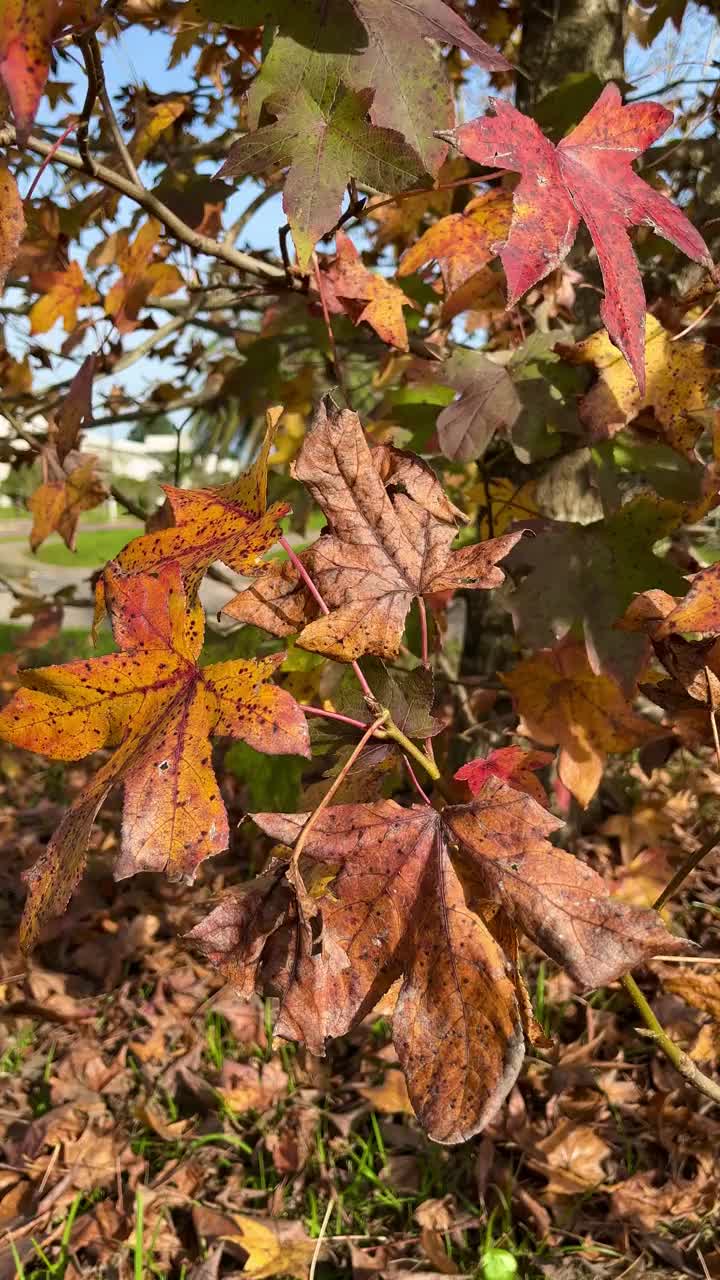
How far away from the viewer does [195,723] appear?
0.63 metres

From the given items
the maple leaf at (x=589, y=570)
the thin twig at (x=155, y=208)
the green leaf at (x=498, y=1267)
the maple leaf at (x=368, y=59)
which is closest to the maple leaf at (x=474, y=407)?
the maple leaf at (x=589, y=570)

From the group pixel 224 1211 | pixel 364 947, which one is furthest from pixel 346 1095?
pixel 364 947

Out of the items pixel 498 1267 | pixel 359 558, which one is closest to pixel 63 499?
pixel 359 558

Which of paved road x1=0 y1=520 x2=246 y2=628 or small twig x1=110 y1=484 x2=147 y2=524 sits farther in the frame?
paved road x1=0 y1=520 x2=246 y2=628

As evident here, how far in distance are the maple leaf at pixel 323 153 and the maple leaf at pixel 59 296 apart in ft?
3.20

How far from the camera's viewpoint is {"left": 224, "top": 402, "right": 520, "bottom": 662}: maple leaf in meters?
0.67

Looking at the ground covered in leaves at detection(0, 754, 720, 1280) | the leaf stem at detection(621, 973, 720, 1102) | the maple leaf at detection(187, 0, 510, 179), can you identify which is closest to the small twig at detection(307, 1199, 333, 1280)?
the ground covered in leaves at detection(0, 754, 720, 1280)

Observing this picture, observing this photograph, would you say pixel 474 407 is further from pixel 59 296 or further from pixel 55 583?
pixel 55 583

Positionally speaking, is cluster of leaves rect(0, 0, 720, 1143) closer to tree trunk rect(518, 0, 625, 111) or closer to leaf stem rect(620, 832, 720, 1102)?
leaf stem rect(620, 832, 720, 1102)

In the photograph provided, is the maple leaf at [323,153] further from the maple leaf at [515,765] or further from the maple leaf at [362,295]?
the maple leaf at [515,765]

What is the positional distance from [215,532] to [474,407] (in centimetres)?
62

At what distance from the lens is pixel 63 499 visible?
1644 mm

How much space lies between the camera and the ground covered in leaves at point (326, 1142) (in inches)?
51.8

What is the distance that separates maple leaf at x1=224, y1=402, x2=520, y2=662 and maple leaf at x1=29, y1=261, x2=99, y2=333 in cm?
120
